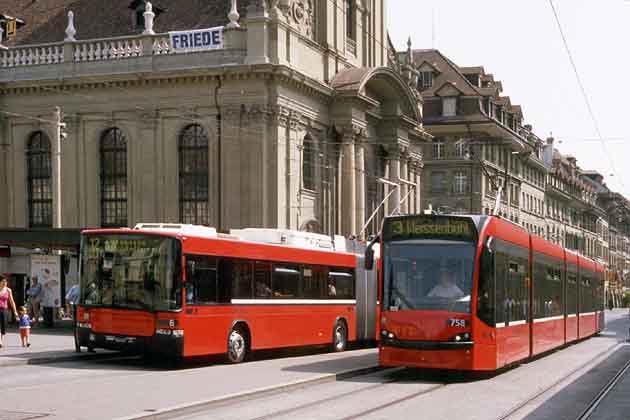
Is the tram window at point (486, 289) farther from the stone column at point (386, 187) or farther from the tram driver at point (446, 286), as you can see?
the stone column at point (386, 187)

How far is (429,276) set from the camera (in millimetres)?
18047

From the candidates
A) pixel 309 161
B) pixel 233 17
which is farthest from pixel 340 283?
pixel 309 161

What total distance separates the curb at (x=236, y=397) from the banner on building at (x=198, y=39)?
25.2m

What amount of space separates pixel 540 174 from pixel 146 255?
276 ft

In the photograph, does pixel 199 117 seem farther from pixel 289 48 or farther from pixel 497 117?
pixel 497 117

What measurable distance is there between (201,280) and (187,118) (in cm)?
2410

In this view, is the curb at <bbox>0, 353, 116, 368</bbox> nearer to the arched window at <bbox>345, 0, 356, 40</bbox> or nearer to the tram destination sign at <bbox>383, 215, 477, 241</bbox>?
the tram destination sign at <bbox>383, 215, 477, 241</bbox>

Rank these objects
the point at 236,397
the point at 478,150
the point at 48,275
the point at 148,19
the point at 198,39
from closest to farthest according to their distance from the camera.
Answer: the point at 236,397, the point at 48,275, the point at 198,39, the point at 148,19, the point at 478,150

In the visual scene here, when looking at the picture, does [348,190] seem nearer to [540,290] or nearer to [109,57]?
[109,57]

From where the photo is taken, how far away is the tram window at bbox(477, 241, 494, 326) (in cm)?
1792

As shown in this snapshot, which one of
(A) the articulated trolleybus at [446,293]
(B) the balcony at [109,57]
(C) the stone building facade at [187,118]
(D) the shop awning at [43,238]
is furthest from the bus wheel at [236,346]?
(B) the balcony at [109,57]

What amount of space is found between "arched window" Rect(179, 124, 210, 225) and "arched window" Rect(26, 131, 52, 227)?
6488 mm

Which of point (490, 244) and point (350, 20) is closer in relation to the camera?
point (490, 244)

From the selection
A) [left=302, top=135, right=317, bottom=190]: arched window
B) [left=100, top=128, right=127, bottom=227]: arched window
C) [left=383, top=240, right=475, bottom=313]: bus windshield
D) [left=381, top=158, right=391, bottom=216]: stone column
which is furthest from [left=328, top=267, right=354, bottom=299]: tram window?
[left=381, top=158, right=391, bottom=216]: stone column
